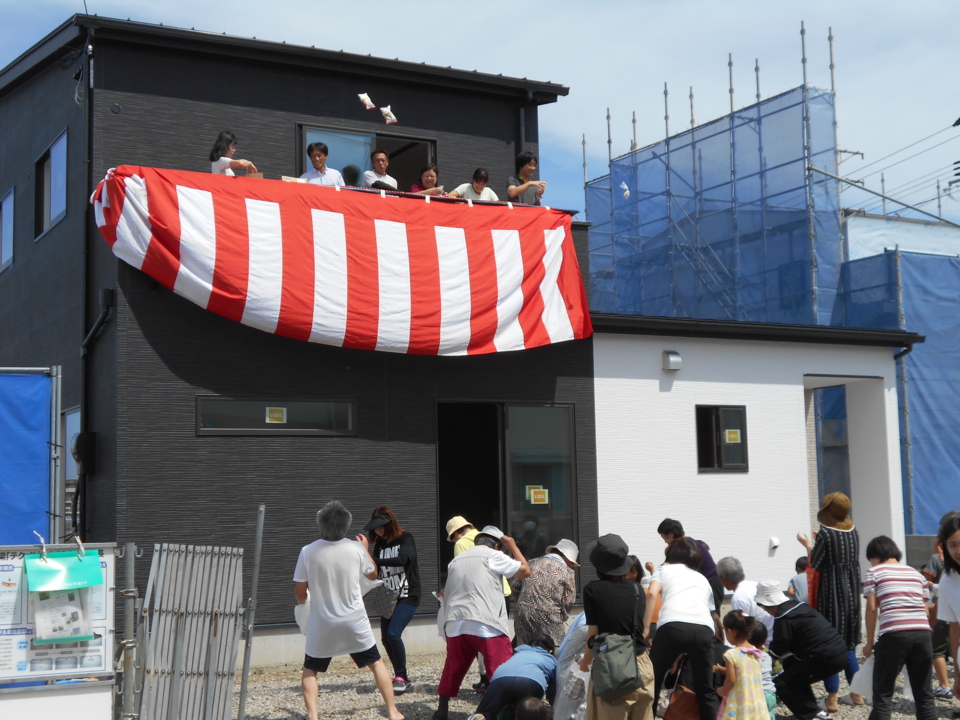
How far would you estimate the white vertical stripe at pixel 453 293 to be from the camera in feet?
39.8

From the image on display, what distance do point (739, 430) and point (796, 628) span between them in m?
5.99

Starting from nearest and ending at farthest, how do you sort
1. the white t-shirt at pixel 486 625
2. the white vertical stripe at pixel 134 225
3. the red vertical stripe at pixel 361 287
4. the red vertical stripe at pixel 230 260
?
the white t-shirt at pixel 486 625, the white vertical stripe at pixel 134 225, the red vertical stripe at pixel 230 260, the red vertical stripe at pixel 361 287

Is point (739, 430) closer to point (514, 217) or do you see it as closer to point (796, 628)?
point (514, 217)

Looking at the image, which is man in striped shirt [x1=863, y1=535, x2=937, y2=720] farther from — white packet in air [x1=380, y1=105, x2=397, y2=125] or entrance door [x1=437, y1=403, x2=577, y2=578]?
white packet in air [x1=380, y1=105, x2=397, y2=125]

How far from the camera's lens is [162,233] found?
1080 centimetres

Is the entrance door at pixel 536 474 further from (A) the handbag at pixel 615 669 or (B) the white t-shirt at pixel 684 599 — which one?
(A) the handbag at pixel 615 669

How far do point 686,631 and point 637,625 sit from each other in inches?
17.7

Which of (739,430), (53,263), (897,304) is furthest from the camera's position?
(897,304)

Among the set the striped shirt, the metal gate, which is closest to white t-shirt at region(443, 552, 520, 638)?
A: the metal gate

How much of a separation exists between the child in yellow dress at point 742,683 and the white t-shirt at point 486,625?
1.88 metres

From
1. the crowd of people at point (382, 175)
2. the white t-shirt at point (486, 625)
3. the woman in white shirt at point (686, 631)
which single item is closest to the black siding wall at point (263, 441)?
the crowd of people at point (382, 175)

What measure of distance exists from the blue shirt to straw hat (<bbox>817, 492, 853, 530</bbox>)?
309 cm

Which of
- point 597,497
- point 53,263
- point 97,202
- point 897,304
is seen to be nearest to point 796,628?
point 597,497

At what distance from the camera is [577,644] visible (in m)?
7.80
